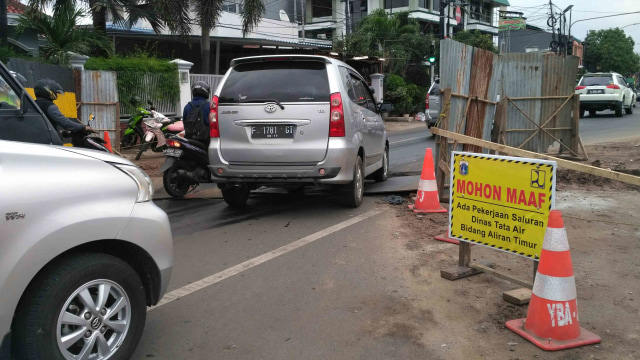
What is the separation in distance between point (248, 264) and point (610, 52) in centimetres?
8277

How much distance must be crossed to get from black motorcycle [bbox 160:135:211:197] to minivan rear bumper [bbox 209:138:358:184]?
55.1 inches

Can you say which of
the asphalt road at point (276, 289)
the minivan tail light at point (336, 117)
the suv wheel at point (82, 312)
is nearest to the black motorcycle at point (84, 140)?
the asphalt road at point (276, 289)

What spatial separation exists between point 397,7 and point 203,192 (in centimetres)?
4437

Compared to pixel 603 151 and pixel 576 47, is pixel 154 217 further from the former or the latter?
pixel 576 47

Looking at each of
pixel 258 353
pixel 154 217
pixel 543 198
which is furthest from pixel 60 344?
pixel 543 198

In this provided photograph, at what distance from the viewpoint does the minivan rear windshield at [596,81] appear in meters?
23.2

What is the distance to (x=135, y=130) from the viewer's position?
14414 mm

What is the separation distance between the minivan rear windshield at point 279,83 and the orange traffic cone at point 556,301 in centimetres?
373

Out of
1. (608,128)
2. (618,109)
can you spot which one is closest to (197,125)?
(608,128)

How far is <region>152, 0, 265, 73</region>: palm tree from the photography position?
19.1 m

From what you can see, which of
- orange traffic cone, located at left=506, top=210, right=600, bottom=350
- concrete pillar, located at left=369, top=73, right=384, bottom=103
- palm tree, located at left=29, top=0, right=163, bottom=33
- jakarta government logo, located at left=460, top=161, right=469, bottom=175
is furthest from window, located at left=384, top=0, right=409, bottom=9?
orange traffic cone, located at left=506, top=210, right=600, bottom=350

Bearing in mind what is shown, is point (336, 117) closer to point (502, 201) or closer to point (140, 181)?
point (502, 201)

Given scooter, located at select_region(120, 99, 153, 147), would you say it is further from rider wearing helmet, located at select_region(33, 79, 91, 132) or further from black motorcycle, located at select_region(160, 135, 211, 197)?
rider wearing helmet, located at select_region(33, 79, 91, 132)

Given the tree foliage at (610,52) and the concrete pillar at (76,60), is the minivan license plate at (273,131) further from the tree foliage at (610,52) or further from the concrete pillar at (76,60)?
the tree foliage at (610,52)
